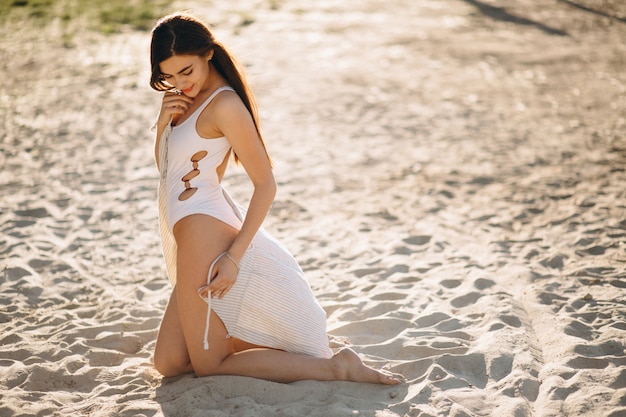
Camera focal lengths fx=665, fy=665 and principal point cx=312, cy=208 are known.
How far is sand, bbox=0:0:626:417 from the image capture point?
3352 mm

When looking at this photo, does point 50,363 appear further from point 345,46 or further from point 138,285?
point 345,46

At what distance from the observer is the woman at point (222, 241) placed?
3.19 metres

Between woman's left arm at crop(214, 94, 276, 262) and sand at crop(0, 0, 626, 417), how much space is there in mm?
447

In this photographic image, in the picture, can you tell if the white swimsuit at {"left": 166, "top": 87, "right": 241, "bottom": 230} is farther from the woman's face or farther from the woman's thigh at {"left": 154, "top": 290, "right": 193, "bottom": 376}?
the woman's thigh at {"left": 154, "top": 290, "right": 193, "bottom": 376}

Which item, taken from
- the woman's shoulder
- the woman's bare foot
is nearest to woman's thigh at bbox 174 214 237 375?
the woman's shoulder

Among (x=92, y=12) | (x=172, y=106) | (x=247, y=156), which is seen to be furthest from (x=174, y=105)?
(x=92, y=12)

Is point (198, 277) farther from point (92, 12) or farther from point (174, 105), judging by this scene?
point (92, 12)

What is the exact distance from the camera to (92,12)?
45.4 ft

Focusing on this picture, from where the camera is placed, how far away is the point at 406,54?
1148 centimetres

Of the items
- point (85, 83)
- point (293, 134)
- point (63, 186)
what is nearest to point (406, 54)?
point (293, 134)

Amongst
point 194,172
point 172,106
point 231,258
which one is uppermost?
point 172,106

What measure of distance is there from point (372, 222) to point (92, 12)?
10.5 metres

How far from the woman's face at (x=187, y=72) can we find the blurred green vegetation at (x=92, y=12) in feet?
33.2

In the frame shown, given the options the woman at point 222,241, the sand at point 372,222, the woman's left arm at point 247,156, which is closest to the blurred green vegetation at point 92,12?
the sand at point 372,222
